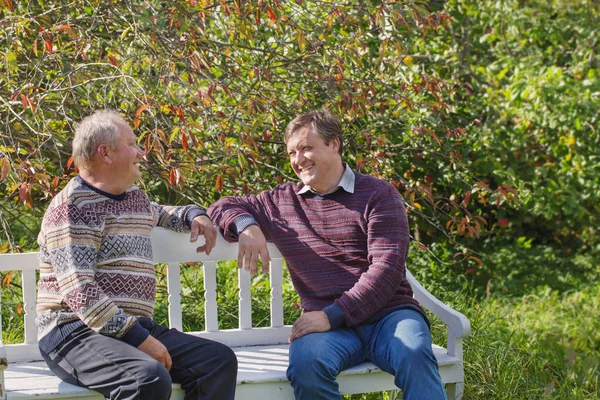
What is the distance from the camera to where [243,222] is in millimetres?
3578

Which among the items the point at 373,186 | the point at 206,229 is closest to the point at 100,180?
the point at 206,229

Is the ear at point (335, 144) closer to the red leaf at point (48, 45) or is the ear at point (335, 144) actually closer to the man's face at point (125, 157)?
the man's face at point (125, 157)

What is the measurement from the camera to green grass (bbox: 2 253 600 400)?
168 inches

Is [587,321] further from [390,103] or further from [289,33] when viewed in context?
[289,33]

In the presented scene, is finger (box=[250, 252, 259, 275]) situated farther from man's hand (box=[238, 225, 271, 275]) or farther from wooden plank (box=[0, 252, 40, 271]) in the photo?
wooden plank (box=[0, 252, 40, 271])

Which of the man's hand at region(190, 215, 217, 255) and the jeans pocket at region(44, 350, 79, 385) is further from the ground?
the man's hand at region(190, 215, 217, 255)

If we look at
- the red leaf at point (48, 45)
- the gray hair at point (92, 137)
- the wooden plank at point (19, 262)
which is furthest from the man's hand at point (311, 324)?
the red leaf at point (48, 45)

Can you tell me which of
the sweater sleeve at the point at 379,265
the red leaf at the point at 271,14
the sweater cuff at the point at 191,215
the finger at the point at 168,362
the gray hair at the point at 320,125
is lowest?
the finger at the point at 168,362

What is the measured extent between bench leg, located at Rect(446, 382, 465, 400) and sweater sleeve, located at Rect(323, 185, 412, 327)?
477 millimetres

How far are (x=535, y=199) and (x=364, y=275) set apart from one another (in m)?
3.56

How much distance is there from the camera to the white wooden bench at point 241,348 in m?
3.24

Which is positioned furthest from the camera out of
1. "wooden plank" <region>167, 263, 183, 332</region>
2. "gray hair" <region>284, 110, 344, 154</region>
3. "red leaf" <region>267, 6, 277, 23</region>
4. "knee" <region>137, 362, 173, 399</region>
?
"wooden plank" <region>167, 263, 183, 332</region>

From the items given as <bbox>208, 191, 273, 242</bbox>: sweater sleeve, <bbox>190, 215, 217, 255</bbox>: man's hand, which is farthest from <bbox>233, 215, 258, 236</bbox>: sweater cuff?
<bbox>190, 215, 217, 255</bbox>: man's hand

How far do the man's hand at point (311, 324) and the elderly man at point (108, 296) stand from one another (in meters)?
0.32
